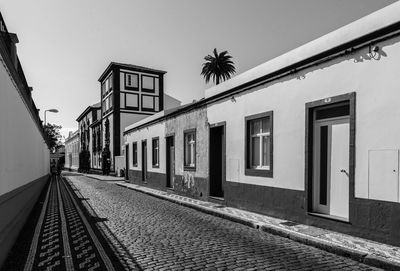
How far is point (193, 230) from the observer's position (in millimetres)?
7953

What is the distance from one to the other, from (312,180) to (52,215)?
8113 mm

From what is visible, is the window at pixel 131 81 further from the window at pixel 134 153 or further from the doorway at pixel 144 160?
the doorway at pixel 144 160

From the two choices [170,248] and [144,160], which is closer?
[170,248]

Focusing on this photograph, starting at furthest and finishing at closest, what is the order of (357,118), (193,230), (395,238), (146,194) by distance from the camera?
(146,194) < (193,230) < (357,118) < (395,238)

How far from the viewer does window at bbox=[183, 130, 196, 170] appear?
581 inches

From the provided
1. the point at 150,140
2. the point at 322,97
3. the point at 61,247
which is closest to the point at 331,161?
the point at 322,97

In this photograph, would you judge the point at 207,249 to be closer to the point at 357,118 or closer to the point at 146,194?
the point at 357,118

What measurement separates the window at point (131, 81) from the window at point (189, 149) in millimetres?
28750

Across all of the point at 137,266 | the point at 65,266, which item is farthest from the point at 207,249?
the point at 65,266

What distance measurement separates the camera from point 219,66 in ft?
159

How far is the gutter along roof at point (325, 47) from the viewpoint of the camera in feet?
20.4

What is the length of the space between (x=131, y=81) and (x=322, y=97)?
122 feet

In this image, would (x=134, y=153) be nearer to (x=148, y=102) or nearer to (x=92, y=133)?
(x=148, y=102)

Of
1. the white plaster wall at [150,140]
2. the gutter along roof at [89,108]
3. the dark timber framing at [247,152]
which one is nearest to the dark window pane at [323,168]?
the dark timber framing at [247,152]
